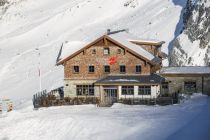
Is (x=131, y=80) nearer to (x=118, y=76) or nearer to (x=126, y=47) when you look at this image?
(x=118, y=76)

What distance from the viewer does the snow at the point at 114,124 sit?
37688 millimetres

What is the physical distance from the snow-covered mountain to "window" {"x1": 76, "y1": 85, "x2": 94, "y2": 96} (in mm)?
21242

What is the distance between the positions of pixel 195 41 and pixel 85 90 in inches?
1019

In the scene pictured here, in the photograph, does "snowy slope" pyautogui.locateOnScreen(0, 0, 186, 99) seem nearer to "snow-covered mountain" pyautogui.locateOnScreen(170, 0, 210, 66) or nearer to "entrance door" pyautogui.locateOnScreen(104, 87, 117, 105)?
"snow-covered mountain" pyautogui.locateOnScreen(170, 0, 210, 66)

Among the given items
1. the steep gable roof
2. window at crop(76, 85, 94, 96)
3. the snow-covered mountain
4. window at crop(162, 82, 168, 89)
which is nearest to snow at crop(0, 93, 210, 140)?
window at crop(76, 85, 94, 96)

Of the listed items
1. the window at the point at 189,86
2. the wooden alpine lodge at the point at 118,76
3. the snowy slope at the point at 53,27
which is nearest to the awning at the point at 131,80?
the wooden alpine lodge at the point at 118,76

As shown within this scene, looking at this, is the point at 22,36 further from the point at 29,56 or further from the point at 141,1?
the point at 141,1

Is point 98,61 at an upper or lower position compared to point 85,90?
upper

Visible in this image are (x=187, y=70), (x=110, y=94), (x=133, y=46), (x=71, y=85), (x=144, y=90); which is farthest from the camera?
(x=187, y=70)

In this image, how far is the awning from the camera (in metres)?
55.0

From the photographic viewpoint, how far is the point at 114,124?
41.6m

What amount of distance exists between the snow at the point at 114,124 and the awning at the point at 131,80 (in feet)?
16.7

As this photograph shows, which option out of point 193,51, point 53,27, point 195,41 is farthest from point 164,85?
point 53,27

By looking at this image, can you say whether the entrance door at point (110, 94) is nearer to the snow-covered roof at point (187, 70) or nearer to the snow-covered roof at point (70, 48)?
the snow-covered roof at point (70, 48)
